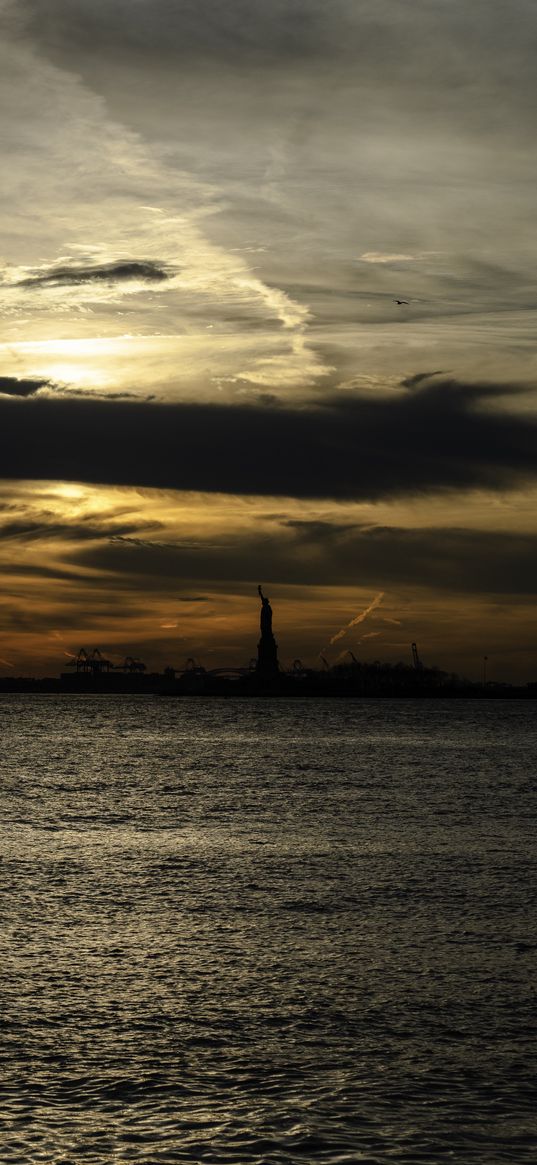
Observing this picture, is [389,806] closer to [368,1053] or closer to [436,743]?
[368,1053]

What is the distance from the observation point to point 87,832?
52.5 m

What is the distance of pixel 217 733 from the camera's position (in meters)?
199

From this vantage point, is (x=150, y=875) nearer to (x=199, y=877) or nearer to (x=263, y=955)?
(x=199, y=877)

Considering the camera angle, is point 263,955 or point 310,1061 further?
point 263,955

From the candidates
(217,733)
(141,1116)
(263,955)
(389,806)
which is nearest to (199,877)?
(263,955)

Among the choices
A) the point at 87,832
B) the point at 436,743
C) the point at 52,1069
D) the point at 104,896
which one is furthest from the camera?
the point at 436,743

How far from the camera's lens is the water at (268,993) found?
15578 mm

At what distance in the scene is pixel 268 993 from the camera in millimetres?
23047

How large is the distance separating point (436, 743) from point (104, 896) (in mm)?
133452

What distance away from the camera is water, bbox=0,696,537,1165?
15.6m

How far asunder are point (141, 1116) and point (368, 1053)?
15.2ft

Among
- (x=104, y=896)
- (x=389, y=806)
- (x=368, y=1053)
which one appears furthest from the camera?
(x=389, y=806)

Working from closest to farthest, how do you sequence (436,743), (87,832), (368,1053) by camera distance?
(368,1053)
(87,832)
(436,743)

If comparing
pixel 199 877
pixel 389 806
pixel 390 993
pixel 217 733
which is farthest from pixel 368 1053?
pixel 217 733
